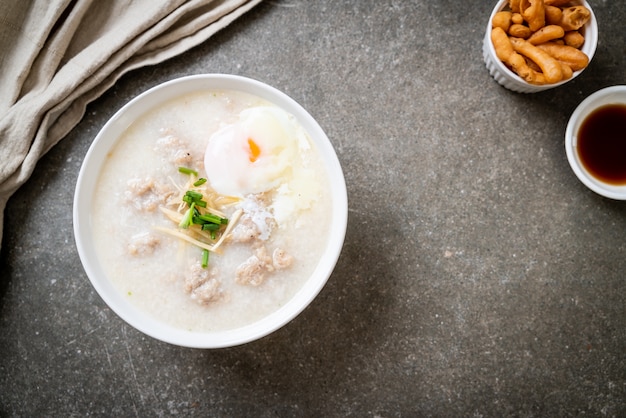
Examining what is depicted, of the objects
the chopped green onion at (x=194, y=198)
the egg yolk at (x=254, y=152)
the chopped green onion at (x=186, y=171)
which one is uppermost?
the egg yolk at (x=254, y=152)

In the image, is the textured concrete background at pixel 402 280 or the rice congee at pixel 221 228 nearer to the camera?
the rice congee at pixel 221 228

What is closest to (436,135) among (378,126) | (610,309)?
(378,126)

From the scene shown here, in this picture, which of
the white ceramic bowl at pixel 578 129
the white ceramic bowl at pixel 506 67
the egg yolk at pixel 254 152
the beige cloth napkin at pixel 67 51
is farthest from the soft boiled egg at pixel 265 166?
the white ceramic bowl at pixel 578 129

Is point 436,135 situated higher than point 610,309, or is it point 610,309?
point 436,135

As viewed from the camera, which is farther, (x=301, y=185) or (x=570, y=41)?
(x=570, y=41)

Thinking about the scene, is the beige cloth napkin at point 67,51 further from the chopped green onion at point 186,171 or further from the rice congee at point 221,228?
the chopped green onion at point 186,171

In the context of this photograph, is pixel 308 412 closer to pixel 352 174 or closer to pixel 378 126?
pixel 352 174

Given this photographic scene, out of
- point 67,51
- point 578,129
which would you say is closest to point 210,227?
point 67,51
